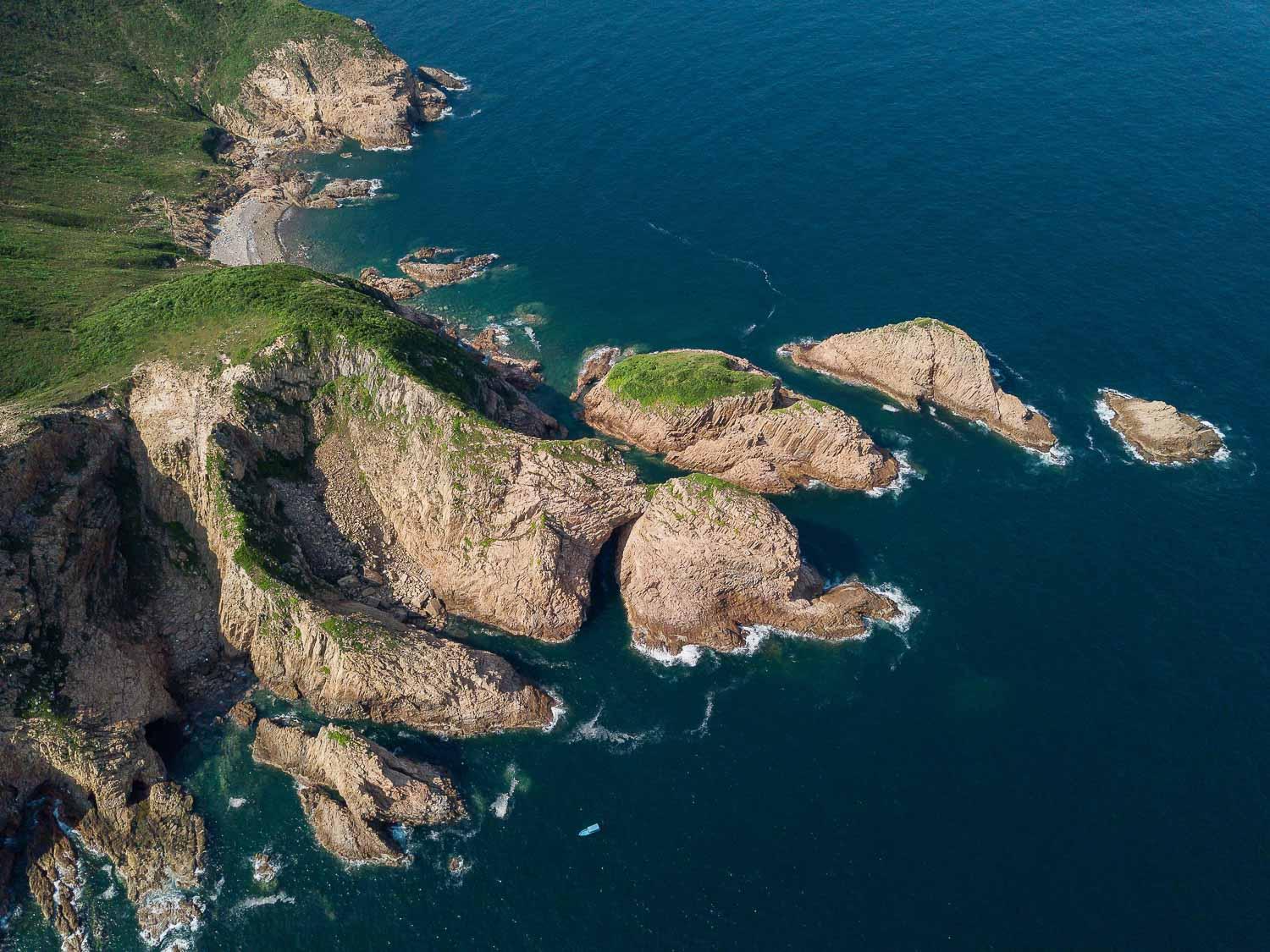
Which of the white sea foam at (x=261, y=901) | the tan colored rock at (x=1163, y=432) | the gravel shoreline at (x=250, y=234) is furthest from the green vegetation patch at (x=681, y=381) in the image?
the white sea foam at (x=261, y=901)

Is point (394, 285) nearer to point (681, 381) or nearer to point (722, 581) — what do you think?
point (681, 381)

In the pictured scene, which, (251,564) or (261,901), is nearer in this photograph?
(261,901)

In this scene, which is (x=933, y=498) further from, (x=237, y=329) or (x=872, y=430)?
(x=237, y=329)

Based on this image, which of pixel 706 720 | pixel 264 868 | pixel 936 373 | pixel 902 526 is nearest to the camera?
pixel 264 868

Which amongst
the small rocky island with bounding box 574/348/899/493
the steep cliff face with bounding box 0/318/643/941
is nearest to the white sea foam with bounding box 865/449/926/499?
the small rocky island with bounding box 574/348/899/493

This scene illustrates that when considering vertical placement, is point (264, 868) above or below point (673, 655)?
below

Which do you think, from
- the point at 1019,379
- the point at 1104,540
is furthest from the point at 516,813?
the point at 1019,379

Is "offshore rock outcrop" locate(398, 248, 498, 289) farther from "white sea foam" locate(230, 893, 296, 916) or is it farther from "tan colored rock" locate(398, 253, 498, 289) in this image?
"white sea foam" locate(230, 893, 296, 916)

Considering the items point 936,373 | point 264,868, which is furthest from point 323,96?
point 264,868
